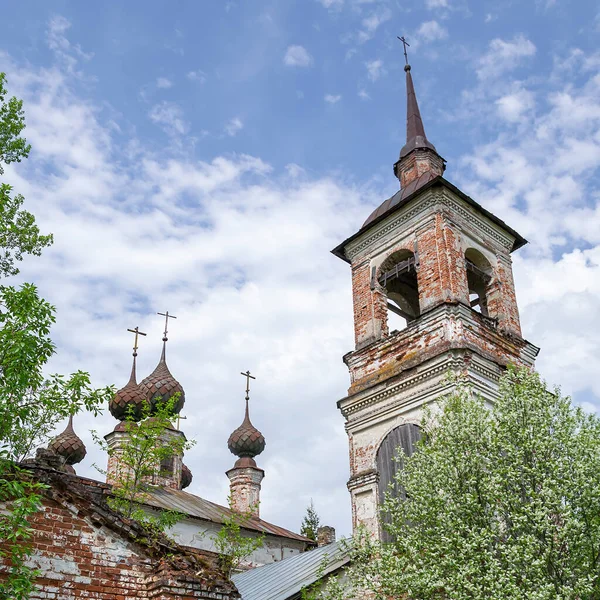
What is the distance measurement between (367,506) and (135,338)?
16668mm

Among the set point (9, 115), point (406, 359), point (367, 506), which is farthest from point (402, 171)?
point (9, 115)

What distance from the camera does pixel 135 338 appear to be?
27891 mm

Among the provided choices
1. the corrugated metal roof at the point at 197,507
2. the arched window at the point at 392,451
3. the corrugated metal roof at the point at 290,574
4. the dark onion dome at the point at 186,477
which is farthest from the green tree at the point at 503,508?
the dark onion dome at the point at 186,477

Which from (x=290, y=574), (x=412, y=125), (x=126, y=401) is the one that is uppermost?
(x=412, y=125)

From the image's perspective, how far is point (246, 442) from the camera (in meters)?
26.5

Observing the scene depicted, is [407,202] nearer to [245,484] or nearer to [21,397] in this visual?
[21,397]

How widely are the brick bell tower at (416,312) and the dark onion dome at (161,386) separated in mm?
10444

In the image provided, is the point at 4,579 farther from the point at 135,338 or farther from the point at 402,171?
the point at 135,338

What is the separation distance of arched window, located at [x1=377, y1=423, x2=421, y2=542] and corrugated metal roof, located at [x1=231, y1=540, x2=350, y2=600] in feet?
3.71

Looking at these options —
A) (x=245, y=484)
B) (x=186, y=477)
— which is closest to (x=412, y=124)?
(x=245, y=484)

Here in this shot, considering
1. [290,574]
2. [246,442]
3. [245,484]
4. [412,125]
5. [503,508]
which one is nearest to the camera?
[503,508]

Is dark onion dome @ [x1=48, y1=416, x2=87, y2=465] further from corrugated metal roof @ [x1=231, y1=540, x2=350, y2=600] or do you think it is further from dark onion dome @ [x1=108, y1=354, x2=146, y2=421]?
corrugated metal roof @ [x1=231, y1=540, x2=350, y2=600]

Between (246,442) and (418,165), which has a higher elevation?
(418,165)

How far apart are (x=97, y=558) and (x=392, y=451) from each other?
7.22 meters
